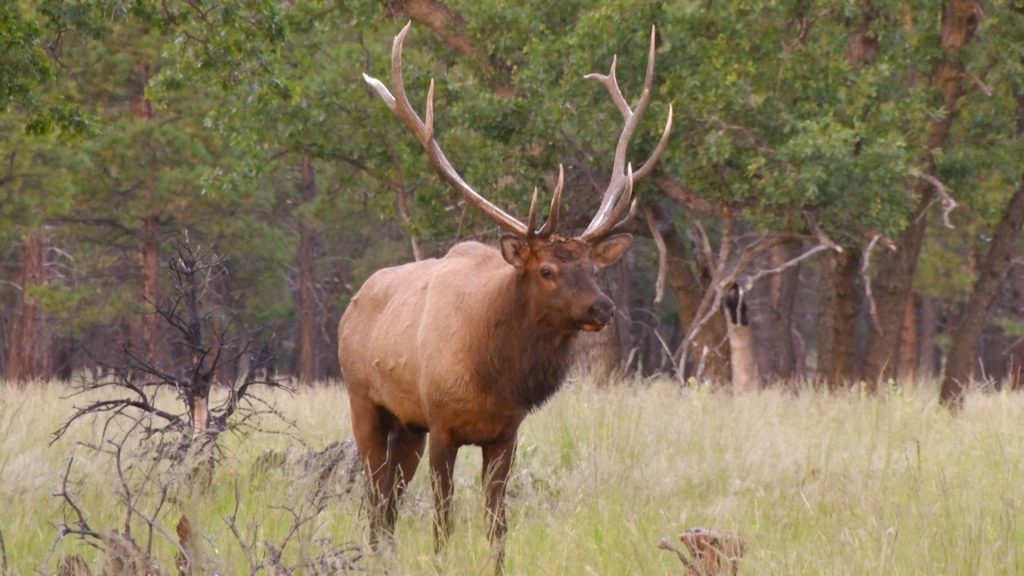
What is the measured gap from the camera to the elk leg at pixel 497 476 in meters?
6.63

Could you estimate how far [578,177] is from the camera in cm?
1683

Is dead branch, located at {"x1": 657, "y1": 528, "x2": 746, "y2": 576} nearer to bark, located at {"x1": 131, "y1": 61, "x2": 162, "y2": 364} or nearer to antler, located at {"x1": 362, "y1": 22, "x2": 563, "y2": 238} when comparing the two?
antler, located at {"x1": 362, "y1": 22, "x2": 563, "y2": 238}

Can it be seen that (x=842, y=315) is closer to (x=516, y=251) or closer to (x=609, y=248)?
(x=609, y=248)

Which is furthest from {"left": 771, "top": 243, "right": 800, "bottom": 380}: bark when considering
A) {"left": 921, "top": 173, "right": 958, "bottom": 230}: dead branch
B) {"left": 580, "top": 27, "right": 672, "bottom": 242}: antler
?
{"left": 580, "top": 27, "right": 672, "bottom": 242}: antler

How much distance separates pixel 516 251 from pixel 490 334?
0.41 m

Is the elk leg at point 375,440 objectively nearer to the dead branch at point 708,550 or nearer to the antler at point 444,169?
the antler at point 444,169

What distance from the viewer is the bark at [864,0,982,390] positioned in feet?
50.2

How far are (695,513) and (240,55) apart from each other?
4199mm

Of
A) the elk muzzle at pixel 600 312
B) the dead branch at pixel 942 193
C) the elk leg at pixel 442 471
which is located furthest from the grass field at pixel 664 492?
the dead branch at pixel 942 193

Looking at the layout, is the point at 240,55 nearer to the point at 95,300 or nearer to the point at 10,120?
the point at 10,120

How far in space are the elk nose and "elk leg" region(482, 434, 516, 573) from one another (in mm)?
807

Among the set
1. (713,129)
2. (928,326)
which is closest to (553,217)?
(713,129)

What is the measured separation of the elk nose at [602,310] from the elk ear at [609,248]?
53cm

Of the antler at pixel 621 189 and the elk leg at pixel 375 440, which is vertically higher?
the antler at pixel 621 189
